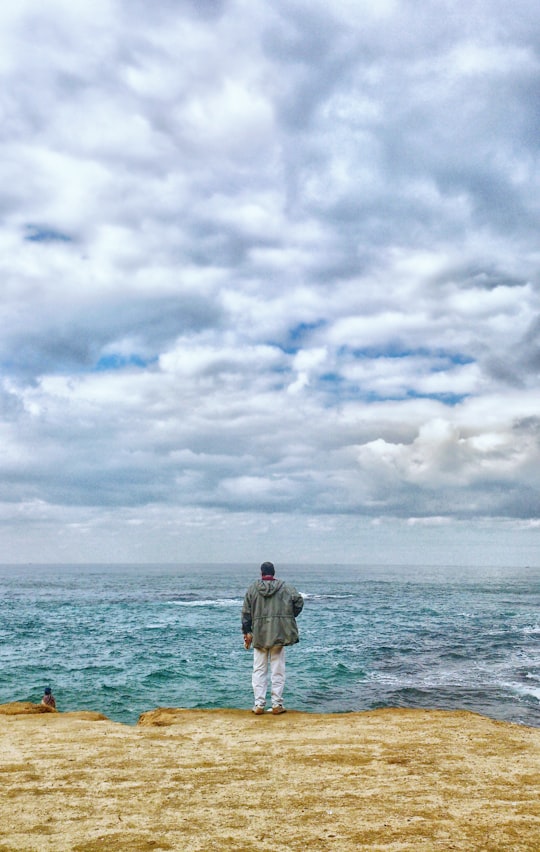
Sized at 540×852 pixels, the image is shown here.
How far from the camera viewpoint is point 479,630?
36062 millimetres

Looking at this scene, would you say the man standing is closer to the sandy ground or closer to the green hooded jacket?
the green hooded jacket

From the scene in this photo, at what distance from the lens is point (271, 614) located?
1016 cm

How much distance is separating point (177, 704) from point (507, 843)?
14.9 m

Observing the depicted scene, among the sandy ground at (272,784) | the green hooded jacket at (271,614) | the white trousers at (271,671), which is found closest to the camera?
the sandy ground at (272,784)

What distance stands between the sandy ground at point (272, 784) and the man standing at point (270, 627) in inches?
22.6

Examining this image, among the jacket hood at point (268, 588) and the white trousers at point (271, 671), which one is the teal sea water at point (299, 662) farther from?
the jacket hood at point (268, 588)

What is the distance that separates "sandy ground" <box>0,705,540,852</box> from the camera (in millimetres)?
5242

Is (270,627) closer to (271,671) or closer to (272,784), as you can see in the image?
(271,671)

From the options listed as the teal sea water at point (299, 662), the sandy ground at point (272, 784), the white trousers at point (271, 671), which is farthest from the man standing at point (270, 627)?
the teal sea water at point (299, 662)

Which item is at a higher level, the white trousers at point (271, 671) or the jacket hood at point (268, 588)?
the jacket hood at point (268, 588)

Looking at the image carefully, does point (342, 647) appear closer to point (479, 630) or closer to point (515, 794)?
point (479, 630)

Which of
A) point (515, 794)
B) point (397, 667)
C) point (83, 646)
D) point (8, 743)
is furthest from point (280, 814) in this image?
point (83, 646)

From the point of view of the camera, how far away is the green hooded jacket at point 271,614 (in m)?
10.1

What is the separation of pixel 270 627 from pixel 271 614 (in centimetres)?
21
